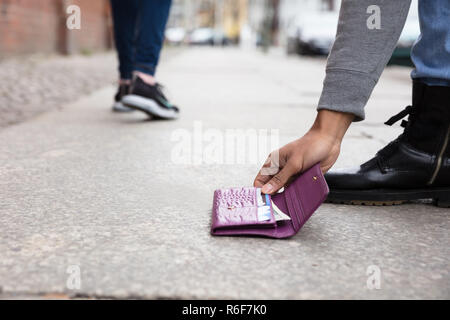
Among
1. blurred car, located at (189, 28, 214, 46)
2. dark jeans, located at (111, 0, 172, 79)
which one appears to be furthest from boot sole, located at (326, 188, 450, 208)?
blurred car, located at (189, 28, 214, 46)

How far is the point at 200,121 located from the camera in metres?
3.07

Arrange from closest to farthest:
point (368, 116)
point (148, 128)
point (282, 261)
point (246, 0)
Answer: point (282, 261) < point (148, 128) < point (368, 116) < point (246, 0)

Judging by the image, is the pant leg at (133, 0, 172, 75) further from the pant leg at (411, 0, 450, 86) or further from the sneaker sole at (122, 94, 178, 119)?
the pant leg at (411, 0, 450, 86)

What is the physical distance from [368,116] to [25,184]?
7.73 feet

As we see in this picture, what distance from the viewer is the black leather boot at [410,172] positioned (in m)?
1.48

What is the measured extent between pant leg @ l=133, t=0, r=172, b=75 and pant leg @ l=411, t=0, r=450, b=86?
5.50 ft

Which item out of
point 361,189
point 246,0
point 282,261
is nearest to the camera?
point 282,261

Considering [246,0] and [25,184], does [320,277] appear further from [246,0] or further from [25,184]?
[246,0]

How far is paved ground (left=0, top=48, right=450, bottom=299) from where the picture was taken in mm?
973

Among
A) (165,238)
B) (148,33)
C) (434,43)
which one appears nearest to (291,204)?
(165,238)

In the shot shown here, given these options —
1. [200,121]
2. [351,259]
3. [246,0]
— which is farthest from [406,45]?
[246,0]

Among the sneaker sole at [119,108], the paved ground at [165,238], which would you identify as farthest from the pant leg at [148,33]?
the paved ground at [165,238]

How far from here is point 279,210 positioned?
124cm

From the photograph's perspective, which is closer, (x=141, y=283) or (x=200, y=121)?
(x=141, y=283)
